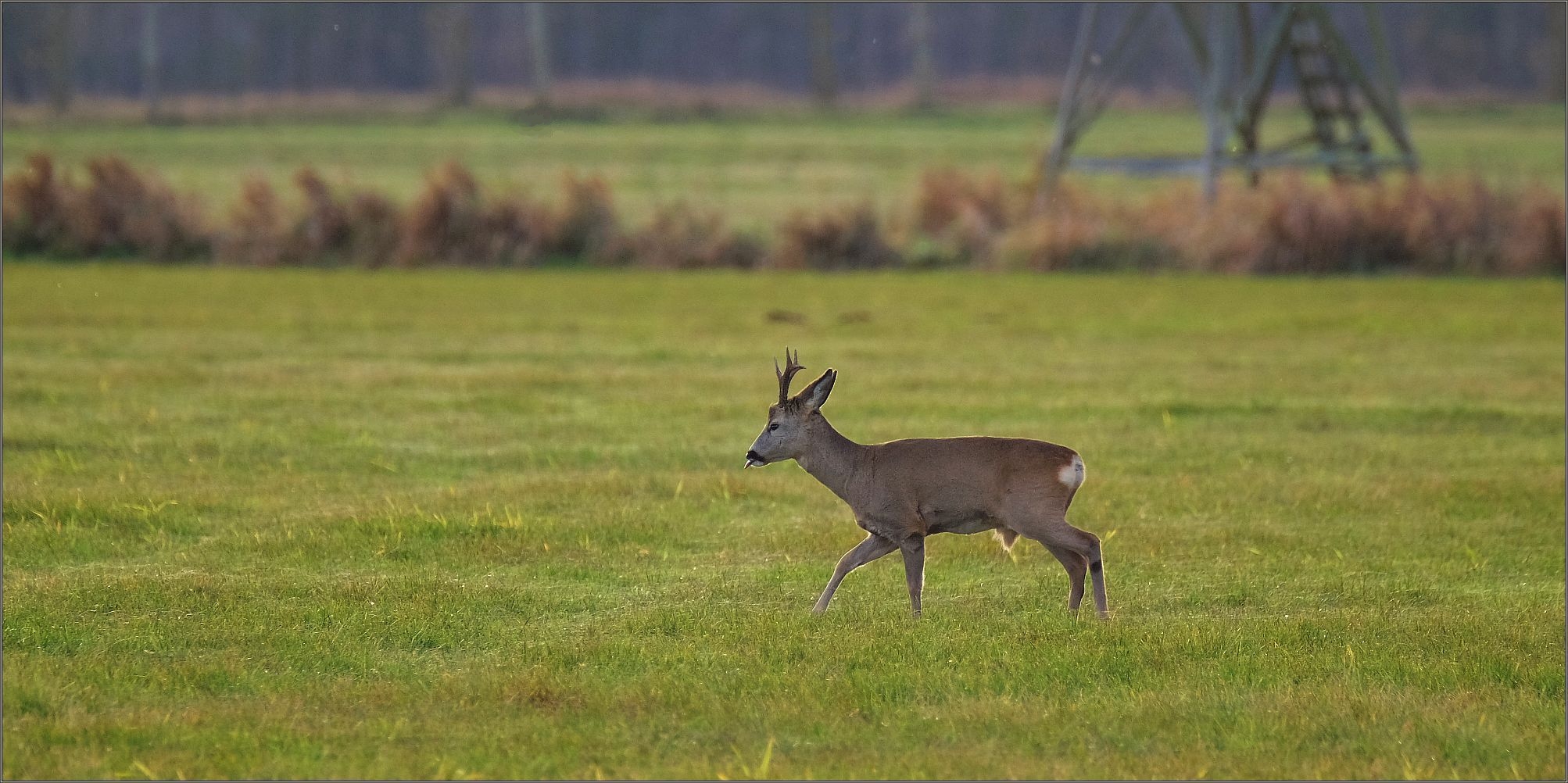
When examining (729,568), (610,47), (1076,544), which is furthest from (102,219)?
(610,47)

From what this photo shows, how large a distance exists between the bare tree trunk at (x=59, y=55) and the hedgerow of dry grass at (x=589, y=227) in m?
31.7

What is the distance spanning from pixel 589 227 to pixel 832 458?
80.2 ft

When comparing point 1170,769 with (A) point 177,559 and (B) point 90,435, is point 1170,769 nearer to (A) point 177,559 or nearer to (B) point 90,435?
(A) point 177,559

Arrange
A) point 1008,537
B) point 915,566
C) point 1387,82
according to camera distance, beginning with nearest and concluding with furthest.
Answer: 1. point 915,566
2. point 1008,537
3. point 1387,82

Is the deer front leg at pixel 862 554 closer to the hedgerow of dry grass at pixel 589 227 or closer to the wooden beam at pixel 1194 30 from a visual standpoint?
the hedgerow of dry grass at pixel 589 227

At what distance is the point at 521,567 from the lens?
10.6m

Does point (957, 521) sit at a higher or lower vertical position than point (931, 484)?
lower

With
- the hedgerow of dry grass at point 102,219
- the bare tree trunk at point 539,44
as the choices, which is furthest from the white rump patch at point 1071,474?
the bare tree trunk at point 539,44

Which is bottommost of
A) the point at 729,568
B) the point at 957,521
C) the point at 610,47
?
the point at 729,568

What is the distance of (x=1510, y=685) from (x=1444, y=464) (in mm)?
6332

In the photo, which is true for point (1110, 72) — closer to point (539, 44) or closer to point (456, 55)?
point (539, 44)

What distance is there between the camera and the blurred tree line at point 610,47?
6681 cm

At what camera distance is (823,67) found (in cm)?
7031

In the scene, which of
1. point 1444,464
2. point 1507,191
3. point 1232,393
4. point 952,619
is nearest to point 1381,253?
point 1507,191
